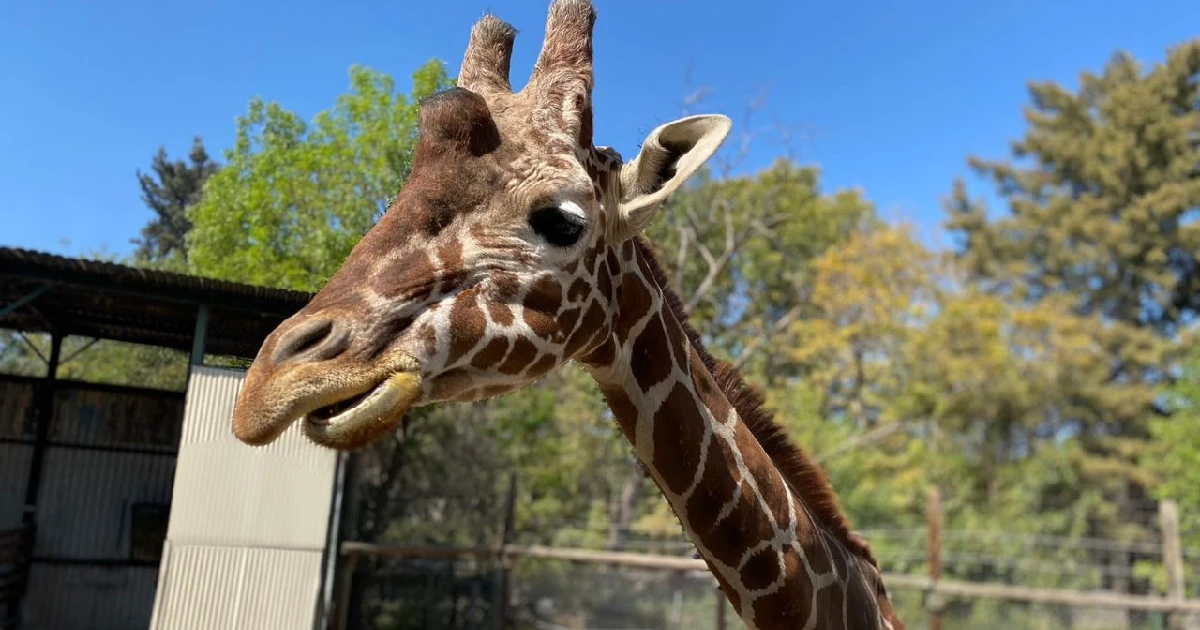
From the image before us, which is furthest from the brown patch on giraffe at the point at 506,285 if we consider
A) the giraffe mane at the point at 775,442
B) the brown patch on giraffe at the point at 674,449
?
the giraffe mane at the point at 775,442

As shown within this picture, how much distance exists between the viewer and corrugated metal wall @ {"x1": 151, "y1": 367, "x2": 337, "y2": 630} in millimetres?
6617

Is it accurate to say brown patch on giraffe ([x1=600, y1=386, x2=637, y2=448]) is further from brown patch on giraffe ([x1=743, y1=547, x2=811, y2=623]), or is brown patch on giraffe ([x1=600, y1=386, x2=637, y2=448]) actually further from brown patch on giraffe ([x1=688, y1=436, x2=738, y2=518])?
brown patch on giraffe ([x1=743, y1=547, x2=811, y2=623])

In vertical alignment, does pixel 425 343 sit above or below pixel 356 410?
above

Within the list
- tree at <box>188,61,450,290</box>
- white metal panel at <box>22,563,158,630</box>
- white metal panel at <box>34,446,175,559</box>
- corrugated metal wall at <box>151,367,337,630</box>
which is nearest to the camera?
tree at <box>188,61,450,290</box>

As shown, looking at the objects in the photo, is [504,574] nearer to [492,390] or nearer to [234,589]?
[234,589]

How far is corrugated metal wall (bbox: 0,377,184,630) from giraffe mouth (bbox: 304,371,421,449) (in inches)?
Answer: 453

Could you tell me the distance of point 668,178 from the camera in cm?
212

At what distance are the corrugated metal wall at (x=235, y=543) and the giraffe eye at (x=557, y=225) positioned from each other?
4918 mm

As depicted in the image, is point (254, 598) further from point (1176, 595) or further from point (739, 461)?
point (1176, 595)

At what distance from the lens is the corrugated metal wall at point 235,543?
6.62 metres

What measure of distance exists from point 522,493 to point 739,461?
47.6ft

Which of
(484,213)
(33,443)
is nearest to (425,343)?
(484,213)

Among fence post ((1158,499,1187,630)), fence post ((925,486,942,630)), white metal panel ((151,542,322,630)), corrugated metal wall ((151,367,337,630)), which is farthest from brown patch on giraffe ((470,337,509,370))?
fence post ((1158,499,1187,630))

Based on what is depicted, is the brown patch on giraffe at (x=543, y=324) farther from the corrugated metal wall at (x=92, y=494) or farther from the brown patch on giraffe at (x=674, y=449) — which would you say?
the corrugated metal wall at (x=92, y=494)
